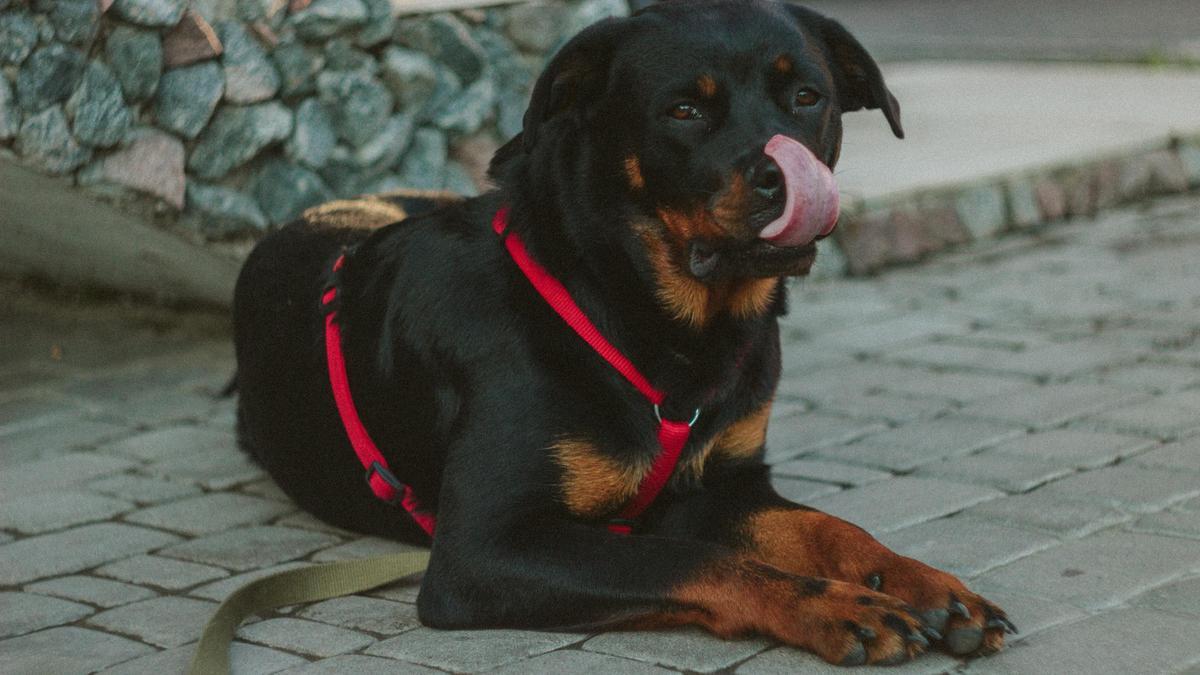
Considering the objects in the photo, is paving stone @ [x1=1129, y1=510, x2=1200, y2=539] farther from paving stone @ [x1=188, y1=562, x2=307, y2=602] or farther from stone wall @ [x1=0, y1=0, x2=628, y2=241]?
stone wall @ [x1=0, y1=0, x2=628, y2=241]

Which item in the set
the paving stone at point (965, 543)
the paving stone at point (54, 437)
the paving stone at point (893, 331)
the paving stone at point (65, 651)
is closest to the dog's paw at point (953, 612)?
the paving stone at point (965, 543)

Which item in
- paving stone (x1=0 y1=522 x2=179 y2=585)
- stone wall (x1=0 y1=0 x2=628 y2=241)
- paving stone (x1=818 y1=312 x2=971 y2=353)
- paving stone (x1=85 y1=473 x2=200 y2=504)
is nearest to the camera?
paving stone (x1=0 y1=522 x2=179 y2=585)

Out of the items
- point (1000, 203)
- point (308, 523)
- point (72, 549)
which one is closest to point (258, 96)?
point (308, 523)

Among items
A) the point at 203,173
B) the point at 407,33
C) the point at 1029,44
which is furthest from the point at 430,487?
the point at 1029,44

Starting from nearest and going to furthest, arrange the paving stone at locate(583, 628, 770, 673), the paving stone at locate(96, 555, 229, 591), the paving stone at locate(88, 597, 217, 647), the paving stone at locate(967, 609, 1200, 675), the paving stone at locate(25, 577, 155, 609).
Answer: the paving stone at locate(967, 609, 1200, 675)
the paving stone at locate(583, 628, 770, 673)
the paving stone at locate(88, 597, 217, 647)
the paving stone at locate(25, 577, 155, 609)
the paving stone at locate(96, 555, 229, 591)

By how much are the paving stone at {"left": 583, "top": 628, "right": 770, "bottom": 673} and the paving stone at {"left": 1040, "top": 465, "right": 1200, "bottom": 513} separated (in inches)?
48.9

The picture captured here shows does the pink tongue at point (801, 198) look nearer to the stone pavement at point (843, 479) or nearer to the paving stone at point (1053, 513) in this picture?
the stone pavement at point (843, 479)

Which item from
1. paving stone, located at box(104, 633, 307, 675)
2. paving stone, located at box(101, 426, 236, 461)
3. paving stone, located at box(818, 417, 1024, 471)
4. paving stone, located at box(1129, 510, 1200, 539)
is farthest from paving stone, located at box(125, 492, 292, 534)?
paving stone, located at box(1129, 510, 1200, 539)

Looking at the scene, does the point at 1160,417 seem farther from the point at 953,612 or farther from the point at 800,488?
the point at 953,612

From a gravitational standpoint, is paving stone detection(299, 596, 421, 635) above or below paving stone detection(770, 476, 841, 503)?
above

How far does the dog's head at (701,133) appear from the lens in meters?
2.92

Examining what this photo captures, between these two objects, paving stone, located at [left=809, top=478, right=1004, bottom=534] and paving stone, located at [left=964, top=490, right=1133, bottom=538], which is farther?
paving stone, located at [left=809, top=478, right=1004, bottom=534]

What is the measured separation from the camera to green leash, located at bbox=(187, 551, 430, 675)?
2818mm

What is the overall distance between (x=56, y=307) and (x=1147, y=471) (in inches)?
177
